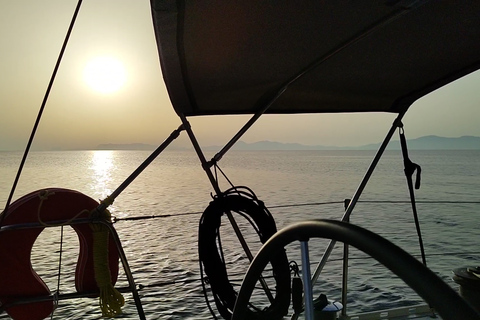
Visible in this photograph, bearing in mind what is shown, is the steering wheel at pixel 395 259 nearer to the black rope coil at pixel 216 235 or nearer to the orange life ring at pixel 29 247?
the black rope coil at pixel 216 235

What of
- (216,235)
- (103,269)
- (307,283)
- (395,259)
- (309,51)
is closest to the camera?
(395,259)

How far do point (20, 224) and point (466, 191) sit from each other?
2775 centimetres

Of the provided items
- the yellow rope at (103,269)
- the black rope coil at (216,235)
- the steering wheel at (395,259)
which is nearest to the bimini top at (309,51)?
the black rope coil at (216,235)

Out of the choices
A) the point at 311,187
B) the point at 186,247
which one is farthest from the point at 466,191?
the point at 186,247

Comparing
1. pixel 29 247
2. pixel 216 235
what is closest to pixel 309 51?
pixel 216 235

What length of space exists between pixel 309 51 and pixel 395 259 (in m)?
1.78

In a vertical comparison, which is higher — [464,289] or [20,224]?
[20,224]

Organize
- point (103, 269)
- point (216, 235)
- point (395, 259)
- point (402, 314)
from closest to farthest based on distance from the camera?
point (395, 259), point (103, 269), point (216, 235), point (402, 314)

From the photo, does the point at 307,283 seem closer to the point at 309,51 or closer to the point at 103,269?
the point at 309,51

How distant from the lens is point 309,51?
7.81 ft

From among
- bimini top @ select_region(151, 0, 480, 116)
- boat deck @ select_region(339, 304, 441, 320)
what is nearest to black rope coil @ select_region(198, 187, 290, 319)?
bimini top @ select_region(151, 0, 480, 116)

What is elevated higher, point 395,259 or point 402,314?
point 395,259

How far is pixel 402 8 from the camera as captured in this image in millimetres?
1823

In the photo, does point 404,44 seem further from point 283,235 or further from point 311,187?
point 311,187
